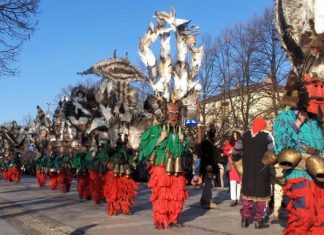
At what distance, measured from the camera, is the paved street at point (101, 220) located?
9273 mm

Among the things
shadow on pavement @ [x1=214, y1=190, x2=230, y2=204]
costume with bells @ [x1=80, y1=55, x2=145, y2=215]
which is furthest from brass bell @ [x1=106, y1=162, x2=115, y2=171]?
shadow on pavement @ [x1=214, y1=190, x2=230, y2=204]

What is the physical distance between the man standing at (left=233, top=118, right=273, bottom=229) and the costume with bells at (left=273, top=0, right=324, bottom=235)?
343cm

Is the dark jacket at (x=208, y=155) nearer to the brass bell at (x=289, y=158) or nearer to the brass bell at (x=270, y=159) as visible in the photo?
the brass bell at (x=270, y=159)

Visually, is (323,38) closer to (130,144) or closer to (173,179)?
(173,179)

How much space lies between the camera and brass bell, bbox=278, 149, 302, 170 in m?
5.54

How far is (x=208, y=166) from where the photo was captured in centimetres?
1275

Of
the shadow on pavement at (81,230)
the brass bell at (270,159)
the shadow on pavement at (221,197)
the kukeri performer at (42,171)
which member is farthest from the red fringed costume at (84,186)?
the brass bell at (270,159)

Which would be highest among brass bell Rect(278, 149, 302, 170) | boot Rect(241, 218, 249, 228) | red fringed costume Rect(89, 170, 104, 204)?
brass bell Rect(278, 149, 302, 170)

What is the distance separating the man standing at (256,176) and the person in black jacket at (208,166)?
2.91 meters

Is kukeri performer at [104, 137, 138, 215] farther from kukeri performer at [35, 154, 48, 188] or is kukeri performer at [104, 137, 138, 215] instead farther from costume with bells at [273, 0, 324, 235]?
kukeri performer at [35, 154, 48, 188]

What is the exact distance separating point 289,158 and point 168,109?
449 centimetres

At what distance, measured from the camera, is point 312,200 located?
558cm

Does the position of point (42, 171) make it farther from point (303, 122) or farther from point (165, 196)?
point (303, 122)

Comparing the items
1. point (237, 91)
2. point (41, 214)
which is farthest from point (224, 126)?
point (41, 214)
